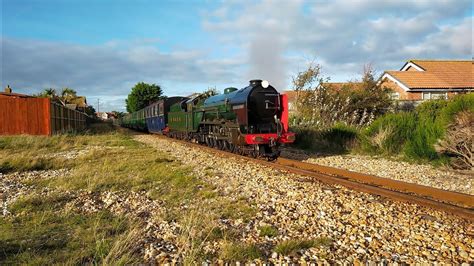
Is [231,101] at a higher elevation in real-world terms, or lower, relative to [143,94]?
lower

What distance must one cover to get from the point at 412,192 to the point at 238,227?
14.9 ft

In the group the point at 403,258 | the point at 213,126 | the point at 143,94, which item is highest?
the point at 143,94

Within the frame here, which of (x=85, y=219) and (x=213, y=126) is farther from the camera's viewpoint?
(x=213, y=126)

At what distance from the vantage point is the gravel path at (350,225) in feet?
15.4

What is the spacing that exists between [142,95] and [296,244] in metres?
92.2

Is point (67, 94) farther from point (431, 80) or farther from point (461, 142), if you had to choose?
point (461, 142)

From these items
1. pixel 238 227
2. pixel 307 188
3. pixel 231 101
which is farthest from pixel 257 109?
pixel 238 227

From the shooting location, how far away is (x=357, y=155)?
15922 millimetres

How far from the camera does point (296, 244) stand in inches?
193

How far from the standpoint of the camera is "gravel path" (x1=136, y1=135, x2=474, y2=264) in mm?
4680

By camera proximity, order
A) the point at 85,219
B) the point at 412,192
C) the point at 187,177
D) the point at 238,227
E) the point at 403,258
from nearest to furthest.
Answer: the point at 403,258
the point at 238,227
the point at 85,219
the point at 412,192
the point at 187,177

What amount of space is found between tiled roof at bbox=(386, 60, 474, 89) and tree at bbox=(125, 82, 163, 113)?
63.4m

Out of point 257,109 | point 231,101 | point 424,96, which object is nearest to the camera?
point 257,109

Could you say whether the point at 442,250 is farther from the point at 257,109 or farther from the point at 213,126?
the point at 213,126
